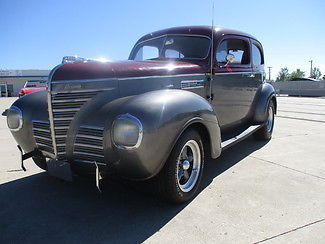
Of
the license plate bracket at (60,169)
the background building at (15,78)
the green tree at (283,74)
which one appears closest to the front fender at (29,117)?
the license plate bracket at (60,169)

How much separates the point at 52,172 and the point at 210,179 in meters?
1.87

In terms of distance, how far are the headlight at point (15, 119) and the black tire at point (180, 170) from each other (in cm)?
166

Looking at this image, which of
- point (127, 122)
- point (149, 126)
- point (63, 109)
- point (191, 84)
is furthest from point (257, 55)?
point (63, 109)

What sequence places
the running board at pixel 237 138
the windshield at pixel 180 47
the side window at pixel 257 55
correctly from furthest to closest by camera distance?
the side window at pixel 257 55
the windshield at pixel 180 47
the running board at pixel 237 138

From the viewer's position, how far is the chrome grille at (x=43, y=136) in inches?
97.2

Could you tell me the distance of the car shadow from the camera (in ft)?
6.69

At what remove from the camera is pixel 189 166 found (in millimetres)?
2713

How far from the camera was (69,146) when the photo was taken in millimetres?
2309

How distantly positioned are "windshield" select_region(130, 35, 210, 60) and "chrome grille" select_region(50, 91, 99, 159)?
164 cm

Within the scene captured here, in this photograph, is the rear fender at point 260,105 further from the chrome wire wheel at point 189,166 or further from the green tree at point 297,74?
the green tree at point 297,74

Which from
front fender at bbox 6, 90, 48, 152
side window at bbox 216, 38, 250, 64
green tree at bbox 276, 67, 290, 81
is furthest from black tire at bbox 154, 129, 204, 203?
green tree at bbox 276, 67, 290, 81

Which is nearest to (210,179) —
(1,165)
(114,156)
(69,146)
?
(114,156)

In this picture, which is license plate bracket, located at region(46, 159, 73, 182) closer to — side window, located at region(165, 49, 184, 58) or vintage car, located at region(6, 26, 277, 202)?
vintage car, located at region(6, 26, 277, 202)

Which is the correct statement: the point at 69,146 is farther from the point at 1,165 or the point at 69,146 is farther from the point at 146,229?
the point at 1,165
